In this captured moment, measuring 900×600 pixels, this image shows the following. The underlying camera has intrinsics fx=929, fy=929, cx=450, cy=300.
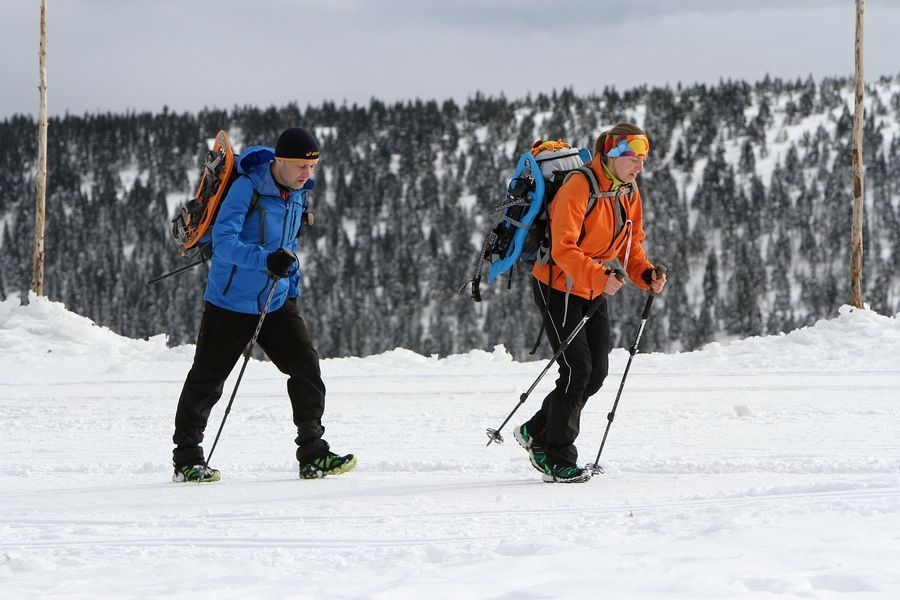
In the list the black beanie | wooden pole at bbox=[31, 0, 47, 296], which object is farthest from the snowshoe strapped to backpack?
wooden pole at bbox=[31, 0, 47, 296]

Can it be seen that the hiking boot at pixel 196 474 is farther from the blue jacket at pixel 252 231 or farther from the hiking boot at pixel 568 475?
the hiking boot at pixel 568 475

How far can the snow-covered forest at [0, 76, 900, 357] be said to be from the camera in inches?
4341

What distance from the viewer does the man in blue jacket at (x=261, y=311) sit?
510 cm

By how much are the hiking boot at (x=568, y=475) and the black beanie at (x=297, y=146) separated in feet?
7.17

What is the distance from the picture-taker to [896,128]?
160125 mm

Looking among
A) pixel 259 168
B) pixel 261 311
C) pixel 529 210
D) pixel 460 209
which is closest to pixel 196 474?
pixel 261 311

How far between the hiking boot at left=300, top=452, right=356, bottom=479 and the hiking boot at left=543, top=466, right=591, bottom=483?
1190 millimetres

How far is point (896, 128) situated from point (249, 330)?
175909mm

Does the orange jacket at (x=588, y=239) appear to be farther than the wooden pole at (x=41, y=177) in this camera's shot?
No

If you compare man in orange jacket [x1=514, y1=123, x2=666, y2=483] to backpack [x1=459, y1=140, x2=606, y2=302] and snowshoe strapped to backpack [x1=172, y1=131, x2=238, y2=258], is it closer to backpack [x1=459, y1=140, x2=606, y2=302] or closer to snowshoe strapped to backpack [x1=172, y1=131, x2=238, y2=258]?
backpack [x1=459, y1=140, x2=606, y2=302]

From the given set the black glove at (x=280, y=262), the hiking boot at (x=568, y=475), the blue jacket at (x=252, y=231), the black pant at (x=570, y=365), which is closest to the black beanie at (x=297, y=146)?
the blue jacket at (x=252, y=231)

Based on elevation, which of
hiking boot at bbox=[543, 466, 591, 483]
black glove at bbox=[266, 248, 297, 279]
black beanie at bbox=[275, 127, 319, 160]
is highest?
black beanie at bbox=[275, 127, 319, 160]

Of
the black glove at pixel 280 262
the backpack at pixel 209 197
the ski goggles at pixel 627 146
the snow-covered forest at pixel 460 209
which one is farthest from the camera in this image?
the snow-covered forest at pixel 460 209

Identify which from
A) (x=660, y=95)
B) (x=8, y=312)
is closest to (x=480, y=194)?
(x=660, y=95)
